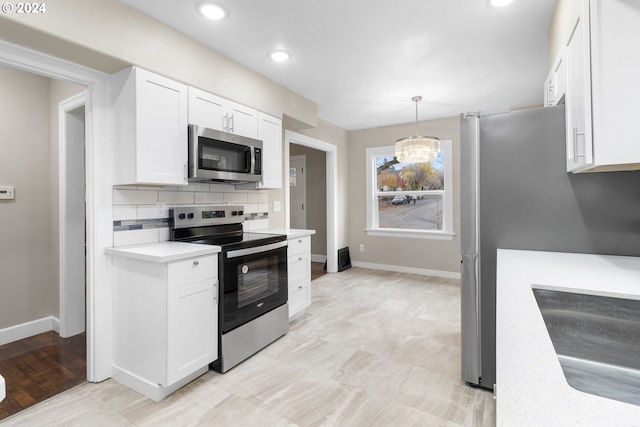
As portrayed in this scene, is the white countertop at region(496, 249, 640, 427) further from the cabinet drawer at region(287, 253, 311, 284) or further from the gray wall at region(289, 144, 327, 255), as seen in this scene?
the gray wall at region(289, 144, 327, 255)

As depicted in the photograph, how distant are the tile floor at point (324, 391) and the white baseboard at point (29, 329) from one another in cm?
119

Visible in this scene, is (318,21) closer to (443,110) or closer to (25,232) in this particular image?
(443,110)

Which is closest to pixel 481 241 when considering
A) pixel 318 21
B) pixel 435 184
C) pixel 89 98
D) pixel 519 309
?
pixel 519 309

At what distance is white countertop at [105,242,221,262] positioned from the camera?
1.82 metres

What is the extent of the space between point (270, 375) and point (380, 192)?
3.77m

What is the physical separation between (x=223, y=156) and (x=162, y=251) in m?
0.91

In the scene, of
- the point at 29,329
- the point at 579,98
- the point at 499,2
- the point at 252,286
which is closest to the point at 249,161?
the point at 252,286

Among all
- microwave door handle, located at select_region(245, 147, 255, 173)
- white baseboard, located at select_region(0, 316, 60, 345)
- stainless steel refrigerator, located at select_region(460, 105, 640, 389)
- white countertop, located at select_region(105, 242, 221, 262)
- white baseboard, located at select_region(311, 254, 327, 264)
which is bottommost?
white baseboard, located at select_region(0, 316, 60, 345)

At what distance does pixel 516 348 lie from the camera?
712 millimetres

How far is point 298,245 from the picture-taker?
121 inches

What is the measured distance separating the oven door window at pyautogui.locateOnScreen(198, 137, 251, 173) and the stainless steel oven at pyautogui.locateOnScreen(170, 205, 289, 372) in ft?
1.30

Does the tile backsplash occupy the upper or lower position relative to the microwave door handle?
lower

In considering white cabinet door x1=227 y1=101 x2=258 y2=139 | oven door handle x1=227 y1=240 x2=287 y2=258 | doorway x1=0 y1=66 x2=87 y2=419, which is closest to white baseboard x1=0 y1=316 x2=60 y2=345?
doorway x1=0 y1=66 x2=87 y2=419

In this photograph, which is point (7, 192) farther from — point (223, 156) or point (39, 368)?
point (223, 156)
